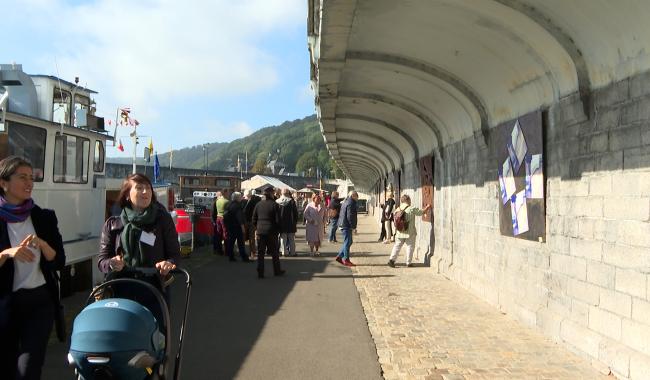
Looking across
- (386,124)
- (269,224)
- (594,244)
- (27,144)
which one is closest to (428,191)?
(386,124)

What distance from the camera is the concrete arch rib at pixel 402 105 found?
37.7 feet

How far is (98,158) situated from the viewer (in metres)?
9.23

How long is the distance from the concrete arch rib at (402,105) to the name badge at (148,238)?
313 inches

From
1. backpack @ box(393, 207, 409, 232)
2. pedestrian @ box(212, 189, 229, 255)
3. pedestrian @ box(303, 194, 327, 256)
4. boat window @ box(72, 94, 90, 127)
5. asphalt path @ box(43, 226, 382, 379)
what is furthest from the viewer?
pedestrian @ box(303, 194, 327, 256)

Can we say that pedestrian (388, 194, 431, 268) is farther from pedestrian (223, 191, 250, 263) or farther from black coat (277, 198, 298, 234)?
pedestrian (223, 191, 250, 263)

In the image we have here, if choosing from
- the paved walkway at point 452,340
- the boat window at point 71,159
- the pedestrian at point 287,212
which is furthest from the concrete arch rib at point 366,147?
the boat window at point 71,159

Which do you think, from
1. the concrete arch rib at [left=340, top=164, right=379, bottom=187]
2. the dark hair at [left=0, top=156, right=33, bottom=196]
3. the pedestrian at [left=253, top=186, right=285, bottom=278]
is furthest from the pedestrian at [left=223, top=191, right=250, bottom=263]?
the concrete arch rib at [left=340, top=164, right=379, bottom=187]

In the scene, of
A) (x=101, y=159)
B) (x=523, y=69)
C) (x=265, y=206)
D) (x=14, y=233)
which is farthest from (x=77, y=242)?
(x=523, y=69)

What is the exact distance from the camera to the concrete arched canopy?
→ 16.5ft

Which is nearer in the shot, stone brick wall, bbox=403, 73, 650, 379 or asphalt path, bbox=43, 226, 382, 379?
stone brick wall, bbox=403, 73, 650, 379

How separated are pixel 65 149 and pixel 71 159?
0.20 metres

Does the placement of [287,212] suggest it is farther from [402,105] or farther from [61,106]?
[61,106]

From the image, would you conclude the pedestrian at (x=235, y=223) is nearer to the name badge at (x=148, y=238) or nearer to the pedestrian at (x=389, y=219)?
the pedestrian at (x=389, y=219)

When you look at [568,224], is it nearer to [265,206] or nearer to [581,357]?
[581,357]
